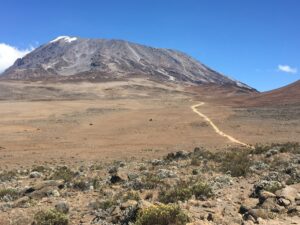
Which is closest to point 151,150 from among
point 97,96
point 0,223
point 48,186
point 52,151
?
point 52,151

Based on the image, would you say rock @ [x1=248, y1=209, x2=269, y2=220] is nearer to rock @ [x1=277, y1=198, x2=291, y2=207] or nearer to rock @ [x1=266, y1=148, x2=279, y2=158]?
rock @ [x1=277, y1=198, x2=291, y2=207]

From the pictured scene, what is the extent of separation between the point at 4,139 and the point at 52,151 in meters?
9.13

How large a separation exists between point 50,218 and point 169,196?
301 cm

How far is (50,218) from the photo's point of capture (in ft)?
32.2

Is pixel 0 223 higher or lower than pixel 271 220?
lower

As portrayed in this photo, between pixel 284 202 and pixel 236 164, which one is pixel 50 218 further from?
pixel 236 164

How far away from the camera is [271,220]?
920 centimetres

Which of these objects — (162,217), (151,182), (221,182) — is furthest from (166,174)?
(162,217)

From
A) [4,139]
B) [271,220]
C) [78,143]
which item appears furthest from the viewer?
[4,139]

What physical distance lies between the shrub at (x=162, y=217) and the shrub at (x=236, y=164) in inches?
253

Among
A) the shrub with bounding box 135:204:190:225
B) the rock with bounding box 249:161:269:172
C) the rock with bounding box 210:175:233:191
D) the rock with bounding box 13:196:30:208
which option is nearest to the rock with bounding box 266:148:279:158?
the rock with bounding box 249:161:269:172

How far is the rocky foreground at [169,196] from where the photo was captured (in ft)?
31.0

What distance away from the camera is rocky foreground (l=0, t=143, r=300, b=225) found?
9.45 metres

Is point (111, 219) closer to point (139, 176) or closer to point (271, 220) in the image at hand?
point (271, 220)
